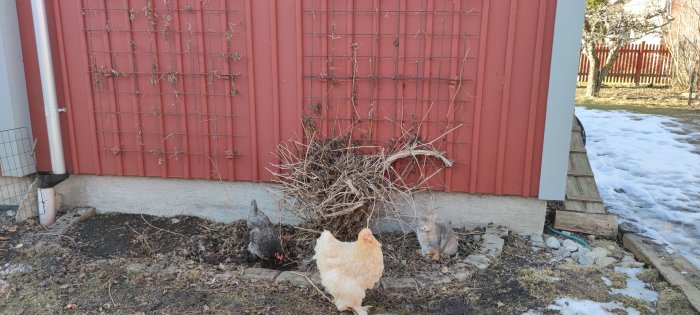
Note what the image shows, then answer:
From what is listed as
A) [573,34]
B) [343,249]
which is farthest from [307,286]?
[573,34]

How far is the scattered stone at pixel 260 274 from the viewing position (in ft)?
11.5

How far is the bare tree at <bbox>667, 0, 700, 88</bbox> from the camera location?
40.3 feet

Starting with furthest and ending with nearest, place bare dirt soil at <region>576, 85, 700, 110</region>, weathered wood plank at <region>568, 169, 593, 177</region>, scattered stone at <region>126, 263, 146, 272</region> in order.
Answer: bare dirt soil at <region>576, 85, 700, 110</region>
weathered wood plank at <region>568, 169, 593, 177</region>
scattered stone at <region>126, 263, 146, 272</region>

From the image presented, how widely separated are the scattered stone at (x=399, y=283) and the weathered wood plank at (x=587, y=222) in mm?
1710

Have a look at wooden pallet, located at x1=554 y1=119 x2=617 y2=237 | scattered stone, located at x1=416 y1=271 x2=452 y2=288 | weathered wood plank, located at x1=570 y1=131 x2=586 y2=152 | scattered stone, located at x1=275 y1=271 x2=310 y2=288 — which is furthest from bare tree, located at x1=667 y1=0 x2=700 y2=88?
scattered stone, located at x1=275 y1=271 x2=310 y2=288

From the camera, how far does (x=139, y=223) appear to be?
4.56 metres

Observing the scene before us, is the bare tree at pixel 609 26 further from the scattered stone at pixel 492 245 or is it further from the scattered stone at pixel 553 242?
the scattered stone at pixel 492 245

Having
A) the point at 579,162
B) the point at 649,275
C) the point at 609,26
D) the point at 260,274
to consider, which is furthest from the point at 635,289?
the point at 609,26

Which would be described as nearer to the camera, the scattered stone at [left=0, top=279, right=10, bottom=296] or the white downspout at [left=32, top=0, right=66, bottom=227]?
the scattered stone at [left=0, top=279, right=10, bottom=296]

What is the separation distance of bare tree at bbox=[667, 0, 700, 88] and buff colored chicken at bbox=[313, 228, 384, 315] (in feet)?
41.2

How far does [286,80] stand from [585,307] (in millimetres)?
2885

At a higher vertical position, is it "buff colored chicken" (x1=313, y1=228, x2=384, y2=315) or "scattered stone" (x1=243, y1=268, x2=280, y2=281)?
"buff colored chicken" (x1=313, y1=228, x2=384, y2=315)

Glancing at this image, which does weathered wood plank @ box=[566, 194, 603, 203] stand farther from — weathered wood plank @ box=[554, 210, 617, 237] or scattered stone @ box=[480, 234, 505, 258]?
scattered stone @ box=[480, 234, 505, 258]

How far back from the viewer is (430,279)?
11.4 ft
